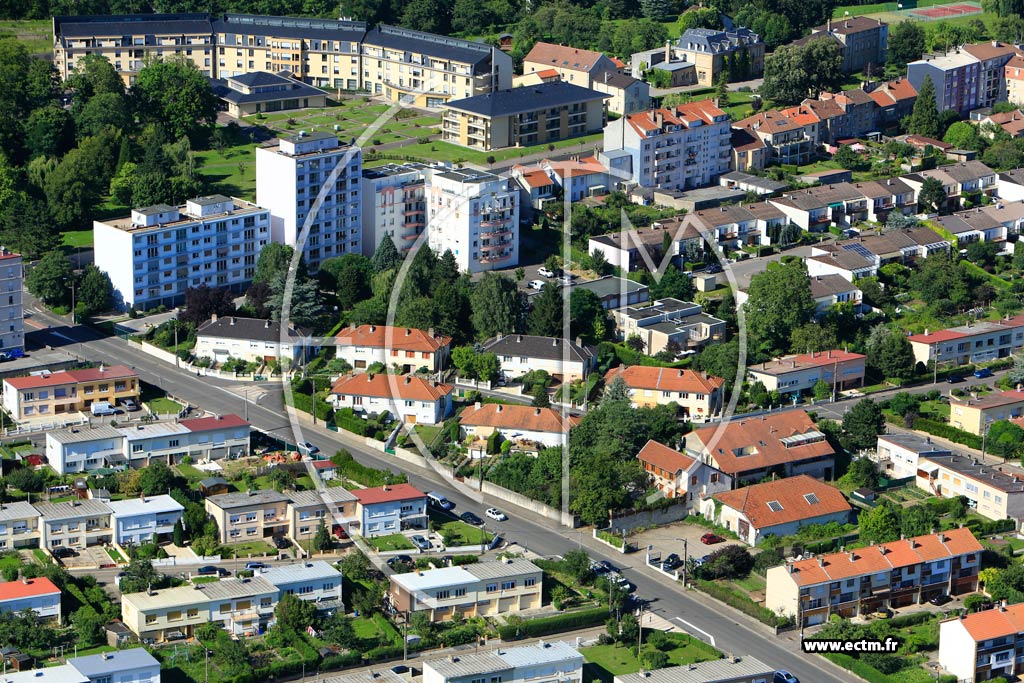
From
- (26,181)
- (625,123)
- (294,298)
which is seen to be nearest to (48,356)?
(294,298)

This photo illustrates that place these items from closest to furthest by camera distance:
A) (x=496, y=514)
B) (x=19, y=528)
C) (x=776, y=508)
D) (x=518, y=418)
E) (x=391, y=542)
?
1. (x=19, y=528)
2. (x=391, y=542)
3. (x=776, y=508)
4. (x=496, y=514)
5. (x=518, y=418)

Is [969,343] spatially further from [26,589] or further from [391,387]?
[26,589]

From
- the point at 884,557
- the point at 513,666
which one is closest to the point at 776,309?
the point at 884,557

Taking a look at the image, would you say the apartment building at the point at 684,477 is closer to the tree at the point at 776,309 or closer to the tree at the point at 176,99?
the tree at the point at 776,309

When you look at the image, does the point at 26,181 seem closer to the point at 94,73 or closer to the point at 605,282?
the point at 94,73

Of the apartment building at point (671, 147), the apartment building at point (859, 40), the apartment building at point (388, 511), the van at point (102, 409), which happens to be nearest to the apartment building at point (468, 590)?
the apartment building at point (388, 511)

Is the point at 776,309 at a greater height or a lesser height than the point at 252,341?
greater
